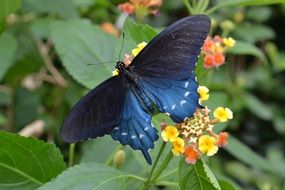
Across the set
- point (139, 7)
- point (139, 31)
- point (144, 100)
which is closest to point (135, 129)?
point (144, 100)

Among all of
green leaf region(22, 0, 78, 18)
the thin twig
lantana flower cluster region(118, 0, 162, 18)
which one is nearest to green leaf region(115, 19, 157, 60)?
lantana flower cluster region(118, 0, 162, 18)

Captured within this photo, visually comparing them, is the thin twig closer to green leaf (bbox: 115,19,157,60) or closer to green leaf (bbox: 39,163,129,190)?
green leaf (bbox: 115,19,157,60)

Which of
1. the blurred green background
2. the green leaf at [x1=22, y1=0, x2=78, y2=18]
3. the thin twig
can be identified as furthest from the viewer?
the thin twig

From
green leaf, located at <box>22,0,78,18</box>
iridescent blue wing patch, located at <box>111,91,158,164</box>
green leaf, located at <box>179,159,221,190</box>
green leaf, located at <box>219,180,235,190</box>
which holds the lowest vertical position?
green leaf, located at <box>219,180,235,190</box>

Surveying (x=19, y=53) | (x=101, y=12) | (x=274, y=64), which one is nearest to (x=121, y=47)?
(x=19, y=53)

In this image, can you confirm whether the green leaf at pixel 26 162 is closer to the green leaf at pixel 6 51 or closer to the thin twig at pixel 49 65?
the green leaf at pixel 6 51

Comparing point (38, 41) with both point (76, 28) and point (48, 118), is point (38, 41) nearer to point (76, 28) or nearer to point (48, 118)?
point (48, 118)
